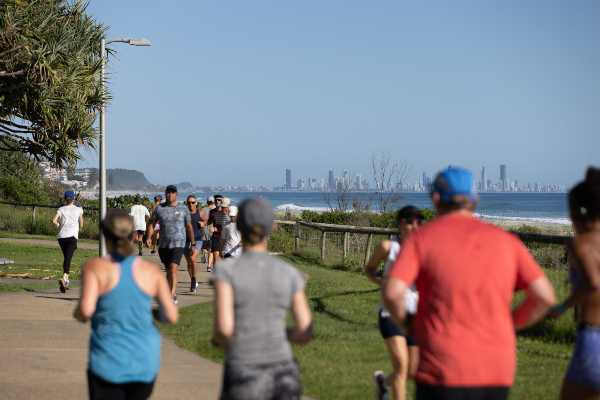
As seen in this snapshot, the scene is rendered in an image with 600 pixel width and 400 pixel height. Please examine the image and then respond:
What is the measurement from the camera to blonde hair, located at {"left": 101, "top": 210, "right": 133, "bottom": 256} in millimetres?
3213

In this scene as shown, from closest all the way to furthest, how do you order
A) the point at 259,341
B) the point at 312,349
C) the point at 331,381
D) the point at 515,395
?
the point at 259,341 → the point at 515,395 → the point at 331,381 → the point at 312,349

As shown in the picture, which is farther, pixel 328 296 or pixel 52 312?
pixel 328 296

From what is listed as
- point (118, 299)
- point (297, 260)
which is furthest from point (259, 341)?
point (297, 260)

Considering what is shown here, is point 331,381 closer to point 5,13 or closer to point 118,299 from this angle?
point 118,299

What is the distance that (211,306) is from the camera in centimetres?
956

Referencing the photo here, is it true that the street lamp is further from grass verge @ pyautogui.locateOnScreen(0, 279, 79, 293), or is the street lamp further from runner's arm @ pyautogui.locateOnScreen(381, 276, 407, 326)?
runner's arm @ pyautogui.locateOnScreen(381, 276, 407, 326)

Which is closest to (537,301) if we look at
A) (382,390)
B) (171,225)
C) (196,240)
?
(382,390)

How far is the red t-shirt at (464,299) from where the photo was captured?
2436mm

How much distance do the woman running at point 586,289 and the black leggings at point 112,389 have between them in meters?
2.19

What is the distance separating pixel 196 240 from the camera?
11.8 m

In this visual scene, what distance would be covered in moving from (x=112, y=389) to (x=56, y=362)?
3432 mm

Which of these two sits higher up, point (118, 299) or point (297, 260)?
point (118, 299)

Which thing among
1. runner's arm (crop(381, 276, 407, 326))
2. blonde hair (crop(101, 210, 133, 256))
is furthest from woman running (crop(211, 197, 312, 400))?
blonde hair (crop(101, 210, 133, 256))

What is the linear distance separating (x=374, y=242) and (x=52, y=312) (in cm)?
880
